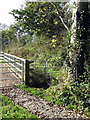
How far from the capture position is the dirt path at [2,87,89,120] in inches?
136

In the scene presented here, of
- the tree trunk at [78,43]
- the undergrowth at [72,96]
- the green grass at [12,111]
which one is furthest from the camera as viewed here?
the tree trunk at [78,43]

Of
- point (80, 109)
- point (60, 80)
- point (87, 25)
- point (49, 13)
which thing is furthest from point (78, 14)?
point (49, 13)

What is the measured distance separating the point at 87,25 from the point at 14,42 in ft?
50.3

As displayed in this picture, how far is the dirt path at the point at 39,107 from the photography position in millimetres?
3466

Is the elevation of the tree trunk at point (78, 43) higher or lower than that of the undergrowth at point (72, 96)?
higher

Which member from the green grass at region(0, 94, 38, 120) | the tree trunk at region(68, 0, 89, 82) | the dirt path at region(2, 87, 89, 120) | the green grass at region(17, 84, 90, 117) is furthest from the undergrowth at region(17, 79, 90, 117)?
the green grass at region(0, 94, 38, 120)

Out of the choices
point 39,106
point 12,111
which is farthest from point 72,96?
point 12,111

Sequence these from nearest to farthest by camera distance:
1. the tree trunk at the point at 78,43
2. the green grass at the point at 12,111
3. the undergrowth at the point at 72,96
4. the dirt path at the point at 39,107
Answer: the green grass at the point at 12,111, the dirt path at the point at 39,107, the undergrowth at the point at 72,96, the tree trunk at the point at 78,43

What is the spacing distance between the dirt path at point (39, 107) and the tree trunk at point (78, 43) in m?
1.43

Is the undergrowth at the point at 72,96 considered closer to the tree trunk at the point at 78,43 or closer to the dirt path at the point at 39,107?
the dirt path at the point at 39,107

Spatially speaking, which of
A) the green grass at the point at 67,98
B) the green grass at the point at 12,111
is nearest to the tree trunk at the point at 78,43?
the green grass at the point at 67,98

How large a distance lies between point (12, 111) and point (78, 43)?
3.12 meters

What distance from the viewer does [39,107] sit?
3900 millimetres

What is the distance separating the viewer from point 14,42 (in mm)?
19000
